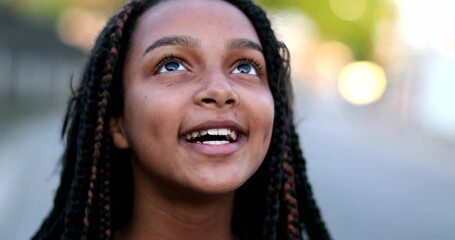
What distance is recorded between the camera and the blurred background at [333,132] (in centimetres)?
810

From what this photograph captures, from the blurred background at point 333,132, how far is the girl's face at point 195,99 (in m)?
0.46

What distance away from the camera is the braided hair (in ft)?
8.95

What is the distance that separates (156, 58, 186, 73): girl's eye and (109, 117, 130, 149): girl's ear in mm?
290

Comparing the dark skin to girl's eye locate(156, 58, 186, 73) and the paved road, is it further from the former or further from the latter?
the paved road

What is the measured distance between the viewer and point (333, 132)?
2334 cm

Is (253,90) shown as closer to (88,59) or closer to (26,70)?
(88,59)

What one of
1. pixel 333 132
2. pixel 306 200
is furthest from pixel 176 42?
pixel 333 132

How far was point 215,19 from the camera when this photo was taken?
108 inches

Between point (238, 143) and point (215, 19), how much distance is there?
51 cm

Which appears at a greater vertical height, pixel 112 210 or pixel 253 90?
pixel 253 90

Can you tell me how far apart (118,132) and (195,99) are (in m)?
0.47

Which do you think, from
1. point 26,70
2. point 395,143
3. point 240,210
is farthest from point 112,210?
point 395,143

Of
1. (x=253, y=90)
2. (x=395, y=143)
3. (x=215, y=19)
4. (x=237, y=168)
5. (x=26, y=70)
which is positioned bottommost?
(x=395, y=143)

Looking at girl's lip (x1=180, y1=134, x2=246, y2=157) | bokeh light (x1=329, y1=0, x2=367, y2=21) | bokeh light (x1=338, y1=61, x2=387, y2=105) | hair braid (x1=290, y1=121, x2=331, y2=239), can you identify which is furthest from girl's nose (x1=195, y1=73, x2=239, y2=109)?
bokeh light (x1=329, y1=0, x2=367, y2=21)
